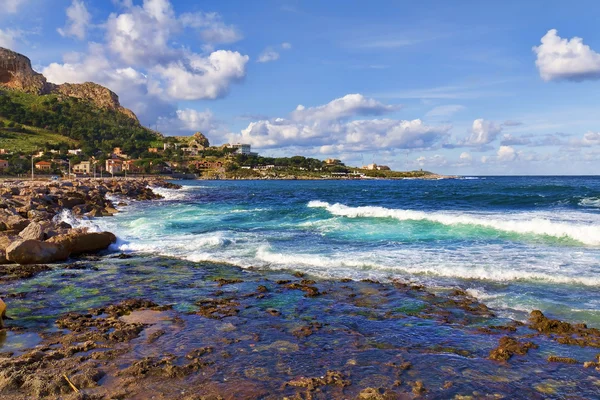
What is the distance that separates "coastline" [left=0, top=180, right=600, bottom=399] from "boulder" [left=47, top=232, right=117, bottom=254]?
268 inches

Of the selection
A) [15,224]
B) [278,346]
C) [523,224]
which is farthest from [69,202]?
[523,224]

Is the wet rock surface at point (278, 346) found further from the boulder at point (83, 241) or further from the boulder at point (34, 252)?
the boulder at point (83, 241)

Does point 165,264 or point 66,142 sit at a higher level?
point 66,142

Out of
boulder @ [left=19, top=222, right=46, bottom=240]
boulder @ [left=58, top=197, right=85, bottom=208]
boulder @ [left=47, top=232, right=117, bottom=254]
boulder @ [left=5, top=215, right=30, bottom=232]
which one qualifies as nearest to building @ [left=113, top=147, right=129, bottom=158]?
boulder @ [left=58, top=197, right=85, bottom=208]

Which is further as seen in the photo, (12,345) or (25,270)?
(25,270)

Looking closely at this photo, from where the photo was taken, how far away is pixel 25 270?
12961mm

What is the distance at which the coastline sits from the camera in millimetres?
5918

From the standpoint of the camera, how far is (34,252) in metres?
14.1

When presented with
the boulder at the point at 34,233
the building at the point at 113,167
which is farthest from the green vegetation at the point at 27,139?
the boulder at the point at 34,233

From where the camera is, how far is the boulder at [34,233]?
15487 millimetres

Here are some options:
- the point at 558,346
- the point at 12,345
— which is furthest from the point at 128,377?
the point at 558,346

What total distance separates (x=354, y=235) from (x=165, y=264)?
10.3 m

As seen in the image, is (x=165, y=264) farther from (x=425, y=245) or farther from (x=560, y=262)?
(x=560, y=262)

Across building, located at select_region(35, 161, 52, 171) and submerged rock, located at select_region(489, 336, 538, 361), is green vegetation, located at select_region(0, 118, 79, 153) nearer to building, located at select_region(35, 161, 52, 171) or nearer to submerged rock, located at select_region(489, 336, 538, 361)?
building, located at select_region(35, 161, 52, 171)
